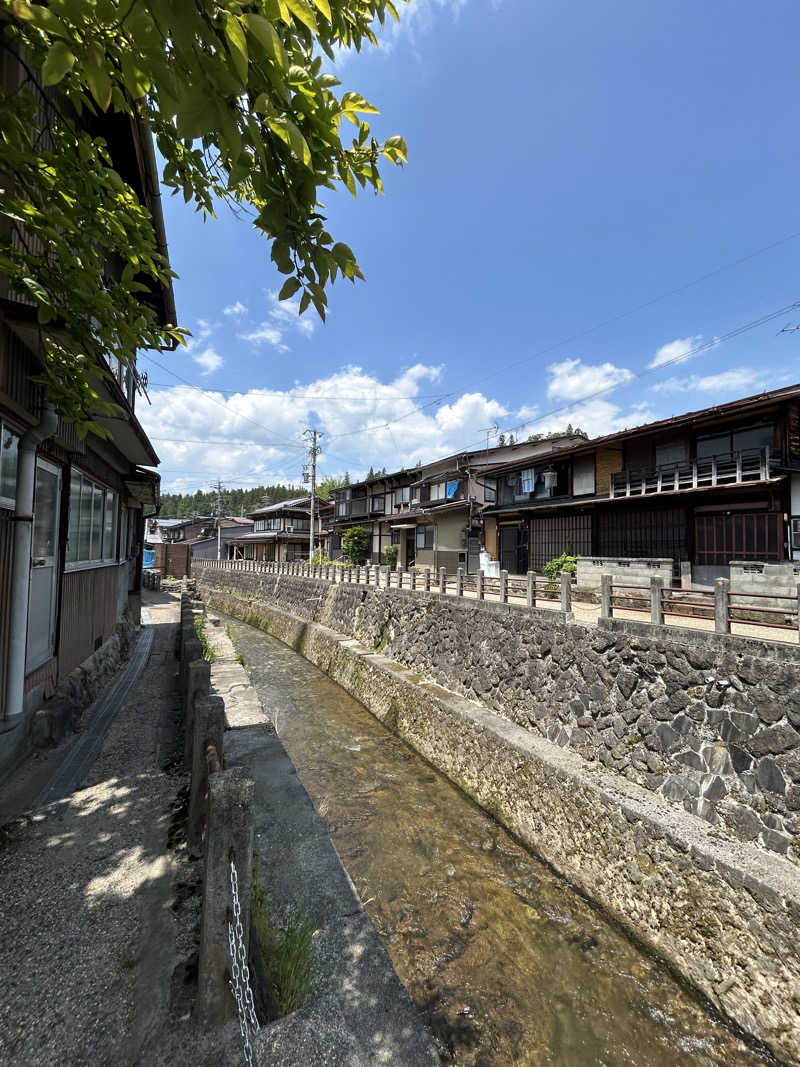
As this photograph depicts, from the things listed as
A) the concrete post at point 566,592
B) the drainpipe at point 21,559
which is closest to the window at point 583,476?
the concrete post at point 566,592

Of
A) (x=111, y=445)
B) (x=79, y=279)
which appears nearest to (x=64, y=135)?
(x=79, y=279)

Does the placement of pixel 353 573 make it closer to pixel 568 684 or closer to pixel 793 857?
pixel 568 684

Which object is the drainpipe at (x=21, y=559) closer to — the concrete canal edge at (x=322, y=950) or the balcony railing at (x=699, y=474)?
the concrete canal edge at (x=322, y=950)

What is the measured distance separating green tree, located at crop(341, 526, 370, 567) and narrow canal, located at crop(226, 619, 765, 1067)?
996 inches

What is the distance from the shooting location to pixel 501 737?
777 cm

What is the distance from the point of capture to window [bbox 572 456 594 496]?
17.6 meters

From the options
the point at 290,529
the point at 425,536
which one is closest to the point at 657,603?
the point at 425,536

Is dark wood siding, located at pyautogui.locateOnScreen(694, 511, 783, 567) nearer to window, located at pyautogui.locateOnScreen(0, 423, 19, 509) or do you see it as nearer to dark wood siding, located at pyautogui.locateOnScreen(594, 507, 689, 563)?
dark wood siding, located at pyautogui.locateOnScreen(594, 507, 689, 563)

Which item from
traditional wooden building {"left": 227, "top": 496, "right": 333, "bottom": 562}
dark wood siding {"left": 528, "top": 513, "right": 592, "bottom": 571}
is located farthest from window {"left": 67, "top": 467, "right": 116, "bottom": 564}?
traditional wooden building {"left": 227, "top": 496, "right": 333, "bottom": 562}

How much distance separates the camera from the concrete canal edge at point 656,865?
4.17 metres

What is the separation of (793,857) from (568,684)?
362 centimetres

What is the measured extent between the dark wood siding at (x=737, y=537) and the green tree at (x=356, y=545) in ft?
76.7

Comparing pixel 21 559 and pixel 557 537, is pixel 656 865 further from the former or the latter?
pixel 557 537

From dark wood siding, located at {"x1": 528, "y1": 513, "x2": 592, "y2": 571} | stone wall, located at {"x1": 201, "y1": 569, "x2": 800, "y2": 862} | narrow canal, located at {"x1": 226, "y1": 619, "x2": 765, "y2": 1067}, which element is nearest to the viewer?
narrow canal, located at {"x1": 226, "y1": 619, "x2": 765, "y2": 1067}
